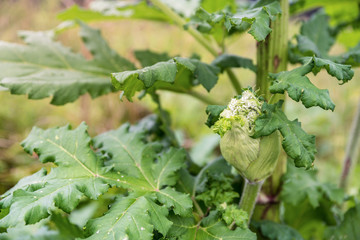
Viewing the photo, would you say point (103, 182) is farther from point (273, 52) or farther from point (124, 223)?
point (273, 52)

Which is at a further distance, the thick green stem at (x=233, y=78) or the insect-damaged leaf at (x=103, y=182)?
the thick green stem at (x=233, y=78)

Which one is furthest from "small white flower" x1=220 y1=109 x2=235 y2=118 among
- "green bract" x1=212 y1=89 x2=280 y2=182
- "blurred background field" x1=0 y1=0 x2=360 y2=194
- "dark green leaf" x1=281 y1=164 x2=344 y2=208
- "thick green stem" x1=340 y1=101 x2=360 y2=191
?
"blurred background field" x1=0 y1=0 x2=360 y2=194

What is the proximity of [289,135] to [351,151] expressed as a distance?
708 millimetres

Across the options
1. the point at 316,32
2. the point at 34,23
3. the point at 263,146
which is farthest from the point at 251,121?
the point at 34,23

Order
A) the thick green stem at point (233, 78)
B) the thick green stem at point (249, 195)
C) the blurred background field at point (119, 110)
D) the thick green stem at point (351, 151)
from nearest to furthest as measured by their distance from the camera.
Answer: the thick green stem at point (249, 195) < the thick green stem at point (233, 78) < the thick green stem at point (351, 151) < the blurred background field at point (119, 110)

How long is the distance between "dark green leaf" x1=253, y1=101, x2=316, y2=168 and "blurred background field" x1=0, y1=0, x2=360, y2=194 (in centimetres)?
162

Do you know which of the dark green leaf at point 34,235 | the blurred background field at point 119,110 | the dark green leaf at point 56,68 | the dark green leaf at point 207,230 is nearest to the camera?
the dark green leaf at point 34,235

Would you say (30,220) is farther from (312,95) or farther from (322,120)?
(322,120)

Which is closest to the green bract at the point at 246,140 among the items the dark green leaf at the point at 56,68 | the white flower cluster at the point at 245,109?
the white flower cluster at the point at 245,109

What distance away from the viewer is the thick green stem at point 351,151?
1.18 metres

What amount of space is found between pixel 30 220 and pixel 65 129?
24 centimetres

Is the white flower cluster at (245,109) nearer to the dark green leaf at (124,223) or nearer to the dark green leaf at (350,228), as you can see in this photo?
the dark green leaf at (124,223)

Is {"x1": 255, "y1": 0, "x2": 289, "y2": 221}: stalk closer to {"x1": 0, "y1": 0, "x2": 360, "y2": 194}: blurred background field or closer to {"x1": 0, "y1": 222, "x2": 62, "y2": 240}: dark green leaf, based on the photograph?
{"x1": 0, "y1": 222, "x2": 62, "y2": 240}: dark green leaf

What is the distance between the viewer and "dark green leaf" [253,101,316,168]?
62cm
